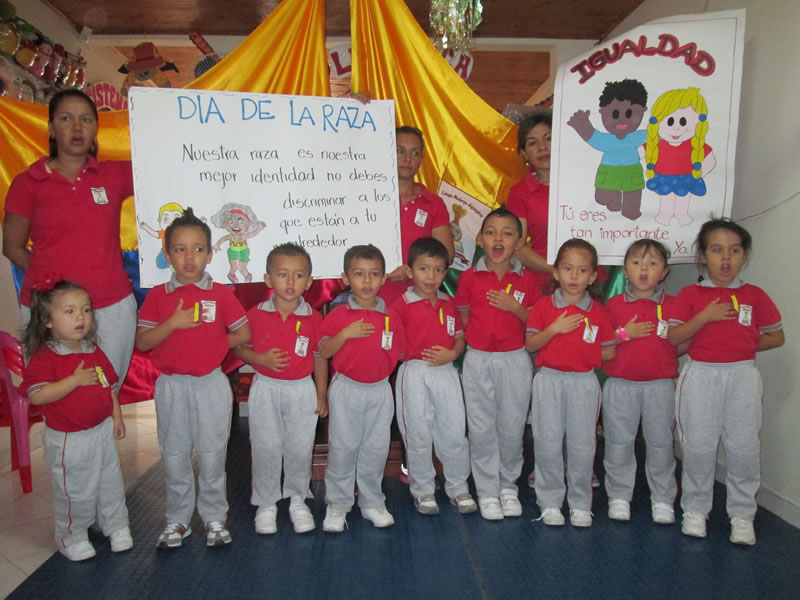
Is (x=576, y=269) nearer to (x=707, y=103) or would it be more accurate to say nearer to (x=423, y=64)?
(x=707, y=103)

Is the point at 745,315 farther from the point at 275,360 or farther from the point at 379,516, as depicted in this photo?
the point at 275,360

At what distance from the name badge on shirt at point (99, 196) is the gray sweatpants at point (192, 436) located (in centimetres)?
77

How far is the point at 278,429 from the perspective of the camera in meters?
2.36

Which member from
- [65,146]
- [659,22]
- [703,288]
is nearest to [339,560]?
[703,288]

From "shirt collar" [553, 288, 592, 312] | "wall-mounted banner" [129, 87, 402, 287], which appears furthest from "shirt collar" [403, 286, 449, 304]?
"shirt collar" [553, 288, 592, 312]

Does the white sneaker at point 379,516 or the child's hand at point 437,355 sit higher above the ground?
the child's hand at point 437,355

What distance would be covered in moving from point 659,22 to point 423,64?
112 centimetres

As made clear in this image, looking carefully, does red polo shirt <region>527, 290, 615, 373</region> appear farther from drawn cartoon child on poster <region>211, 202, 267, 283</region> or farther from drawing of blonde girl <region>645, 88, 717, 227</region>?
drawn cartoon child on poster <region>211, 202, 267, 283</region>

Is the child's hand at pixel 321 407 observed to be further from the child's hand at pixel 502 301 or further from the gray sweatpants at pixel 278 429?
the child's hand at pixel 502 301

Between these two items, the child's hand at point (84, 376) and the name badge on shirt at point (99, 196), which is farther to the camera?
the name badge on shirt at point (99, 196)

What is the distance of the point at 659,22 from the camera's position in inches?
104

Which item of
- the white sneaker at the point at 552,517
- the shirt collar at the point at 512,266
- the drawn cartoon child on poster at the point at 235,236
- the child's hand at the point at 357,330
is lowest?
the white sneaker at the point at 552,517

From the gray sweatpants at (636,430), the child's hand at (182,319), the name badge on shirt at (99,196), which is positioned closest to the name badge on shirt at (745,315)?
the gray sweatpants at (636,430)

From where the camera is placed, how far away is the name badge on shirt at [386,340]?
2.37m
